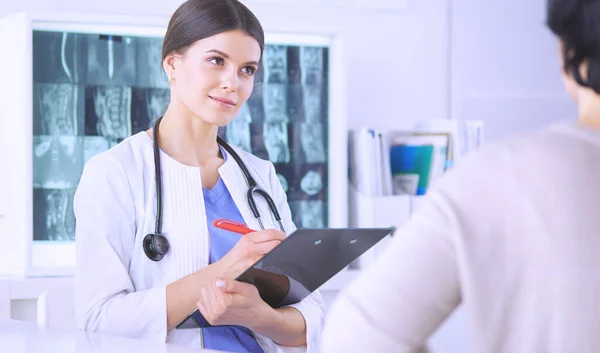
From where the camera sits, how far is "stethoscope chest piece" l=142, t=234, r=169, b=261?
1511mm

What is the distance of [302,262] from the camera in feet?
4.53

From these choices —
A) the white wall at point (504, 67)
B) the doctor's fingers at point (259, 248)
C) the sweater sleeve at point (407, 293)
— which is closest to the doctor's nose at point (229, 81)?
the doctor's fingers at point (259, 248)

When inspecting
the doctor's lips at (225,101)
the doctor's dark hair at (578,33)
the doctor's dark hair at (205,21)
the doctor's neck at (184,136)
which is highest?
the doctor's dark hair at (205,21)

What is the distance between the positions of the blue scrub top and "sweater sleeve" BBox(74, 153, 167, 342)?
11cm

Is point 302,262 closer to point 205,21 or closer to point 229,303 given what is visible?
point 229,303

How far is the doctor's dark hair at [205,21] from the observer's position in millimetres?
1678

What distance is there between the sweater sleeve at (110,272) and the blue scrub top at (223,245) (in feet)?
0.37

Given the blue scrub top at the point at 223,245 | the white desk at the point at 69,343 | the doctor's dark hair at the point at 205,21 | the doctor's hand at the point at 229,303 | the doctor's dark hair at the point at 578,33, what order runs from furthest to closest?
the doctor's dark hair at the point at 205,21, the blue scrub top at the point at 223,245, the doctor's hand at the point at 229,303, the white desk at the point at 69,343, the doctor's dark hair at the point at 578,33

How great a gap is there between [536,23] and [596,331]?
11.5 ft

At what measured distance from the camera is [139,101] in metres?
2.99

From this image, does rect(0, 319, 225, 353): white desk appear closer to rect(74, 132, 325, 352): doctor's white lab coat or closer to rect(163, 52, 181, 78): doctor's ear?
rect(74, 132, 325, 352): doctor's white lab coat

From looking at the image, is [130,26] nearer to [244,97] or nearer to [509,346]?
[244,97]

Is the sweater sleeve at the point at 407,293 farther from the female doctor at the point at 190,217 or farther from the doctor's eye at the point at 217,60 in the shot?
the doctor's eye at the point at 217,60

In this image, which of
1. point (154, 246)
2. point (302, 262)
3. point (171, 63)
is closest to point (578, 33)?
point (302, 262)
